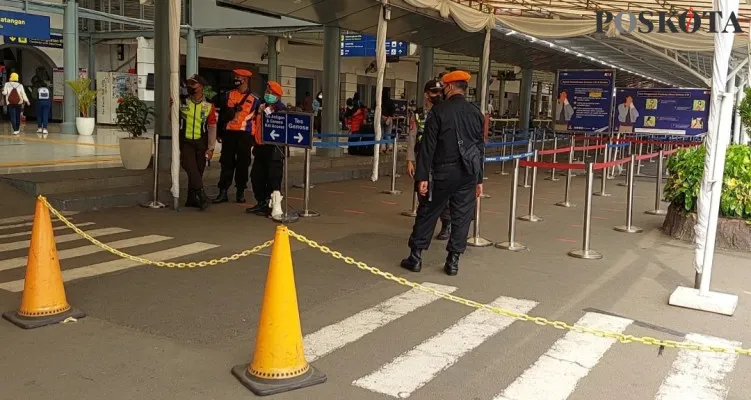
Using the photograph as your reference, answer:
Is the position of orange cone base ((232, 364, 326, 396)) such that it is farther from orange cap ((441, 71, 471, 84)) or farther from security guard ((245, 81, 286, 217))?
security guard ((245, 81, 286, 217))

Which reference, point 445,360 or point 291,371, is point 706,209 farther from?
point 291,371

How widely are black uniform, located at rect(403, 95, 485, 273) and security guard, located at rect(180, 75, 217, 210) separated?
4.73 meters

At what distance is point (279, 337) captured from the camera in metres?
4.25

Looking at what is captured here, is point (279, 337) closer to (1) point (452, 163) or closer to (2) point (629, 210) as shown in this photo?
(1) point (452, 163)

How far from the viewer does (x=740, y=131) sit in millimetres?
19141

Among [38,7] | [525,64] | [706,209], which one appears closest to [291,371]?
[706,209]

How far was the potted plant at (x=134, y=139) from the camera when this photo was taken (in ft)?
42.2

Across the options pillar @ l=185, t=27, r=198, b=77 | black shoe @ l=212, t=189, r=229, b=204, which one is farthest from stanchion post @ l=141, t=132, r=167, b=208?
pillar @ l=185, t=27, r=198, b=77

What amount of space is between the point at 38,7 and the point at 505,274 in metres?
21.0

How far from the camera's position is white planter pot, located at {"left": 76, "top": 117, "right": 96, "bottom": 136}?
A: 2178 cm

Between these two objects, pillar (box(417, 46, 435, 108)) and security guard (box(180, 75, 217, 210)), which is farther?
pillar (box(417, 46, 435, 108))

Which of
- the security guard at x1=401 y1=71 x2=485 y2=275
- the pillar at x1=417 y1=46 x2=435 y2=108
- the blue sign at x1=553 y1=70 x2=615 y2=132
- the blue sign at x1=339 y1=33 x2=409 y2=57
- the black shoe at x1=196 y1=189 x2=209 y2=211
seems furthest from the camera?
the blue sign at x1=339 y1=33 x2=409 y2=57

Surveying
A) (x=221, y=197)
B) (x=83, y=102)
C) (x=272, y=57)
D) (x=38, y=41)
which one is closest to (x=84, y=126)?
(x=83, y=102)

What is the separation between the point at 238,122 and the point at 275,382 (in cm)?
729
